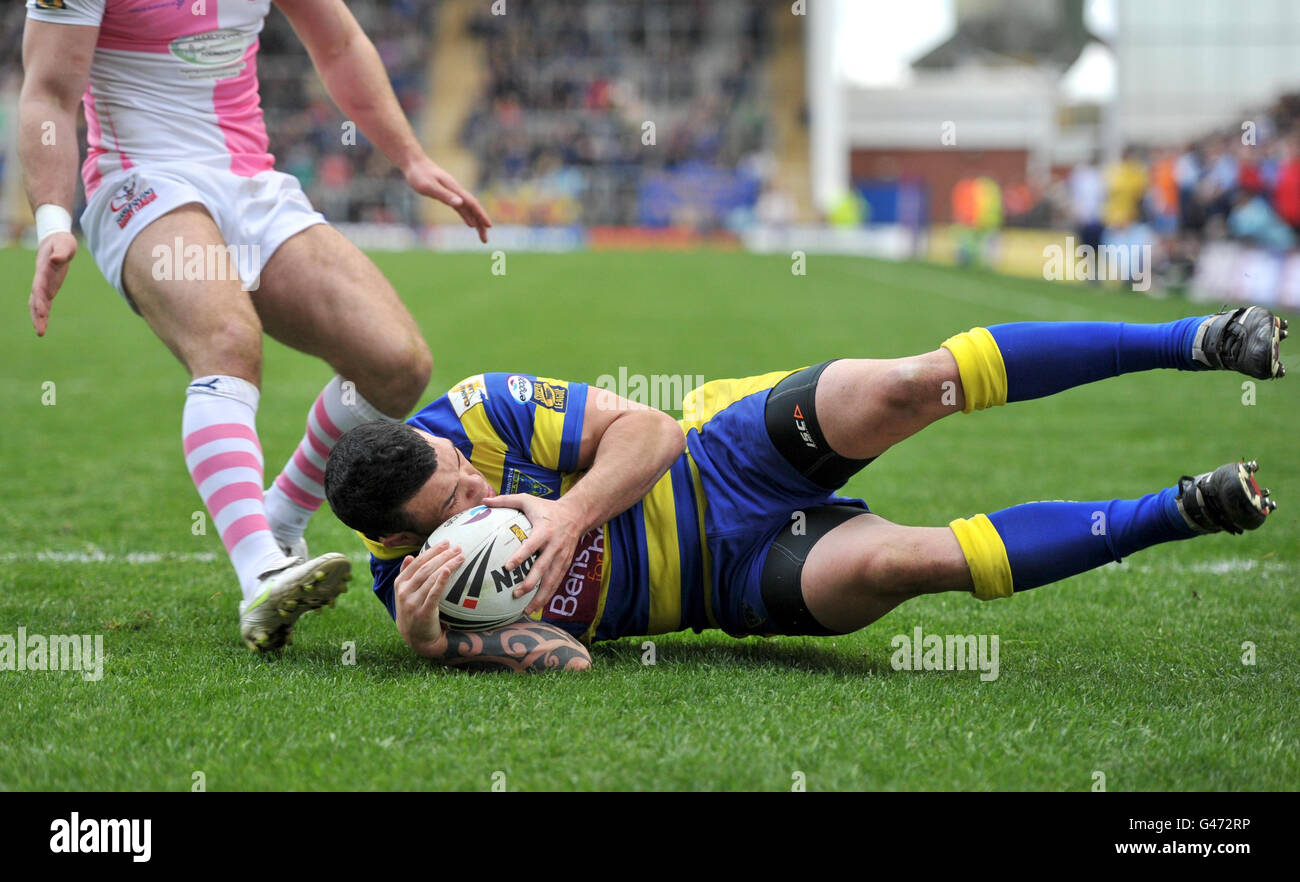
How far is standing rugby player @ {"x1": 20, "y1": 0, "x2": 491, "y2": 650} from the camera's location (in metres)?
3.51

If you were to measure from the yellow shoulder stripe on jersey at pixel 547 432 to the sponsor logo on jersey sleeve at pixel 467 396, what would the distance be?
14cm

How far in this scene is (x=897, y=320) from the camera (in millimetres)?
14312

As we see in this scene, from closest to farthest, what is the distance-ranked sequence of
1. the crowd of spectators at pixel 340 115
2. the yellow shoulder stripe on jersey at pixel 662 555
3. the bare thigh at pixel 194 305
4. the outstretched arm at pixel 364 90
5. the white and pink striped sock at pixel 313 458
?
the yellow shoulder stripe on jersey at pixel 662 555 < the bare thigh at pixel 194 305 < the white and pink striped sock at pixel 313 458 < the outstretched arm at pixel 364 90 < the crowd of spectators at pixel 340 115

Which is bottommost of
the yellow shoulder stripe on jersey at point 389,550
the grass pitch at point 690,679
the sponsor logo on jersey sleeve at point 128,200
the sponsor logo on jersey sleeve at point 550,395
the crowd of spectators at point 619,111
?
the grass pitch at point 690,679

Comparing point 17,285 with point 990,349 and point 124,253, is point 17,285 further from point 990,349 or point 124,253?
point 990,349

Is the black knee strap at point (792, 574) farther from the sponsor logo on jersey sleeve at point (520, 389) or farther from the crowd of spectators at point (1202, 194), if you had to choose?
the crowd of spectators at point (1202, 194)

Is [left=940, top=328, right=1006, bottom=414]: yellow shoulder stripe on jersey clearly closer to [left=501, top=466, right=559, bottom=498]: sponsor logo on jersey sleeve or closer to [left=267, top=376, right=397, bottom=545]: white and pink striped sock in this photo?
[left=501, top=466, right=559, bottom=498]: sponsor logo on jersey sleeve

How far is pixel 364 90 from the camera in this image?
436 cm

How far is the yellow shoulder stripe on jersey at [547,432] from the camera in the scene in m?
3.21

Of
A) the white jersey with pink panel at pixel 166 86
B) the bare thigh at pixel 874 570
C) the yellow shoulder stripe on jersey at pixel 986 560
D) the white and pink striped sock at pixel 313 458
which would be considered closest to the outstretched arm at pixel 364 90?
the white jersey with pink panel at pixel 166 86
